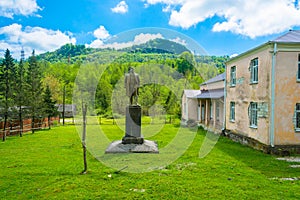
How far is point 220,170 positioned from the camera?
8.16m

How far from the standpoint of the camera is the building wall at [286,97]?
11102 millimetres

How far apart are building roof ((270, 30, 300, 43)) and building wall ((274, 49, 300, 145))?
61 centimetres

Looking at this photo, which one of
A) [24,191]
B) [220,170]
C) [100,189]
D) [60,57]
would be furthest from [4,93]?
[60,57]

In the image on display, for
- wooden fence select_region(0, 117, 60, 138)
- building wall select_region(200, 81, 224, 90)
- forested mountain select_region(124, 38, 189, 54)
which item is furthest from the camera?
building wall select_region(200, 81, 224, 90)

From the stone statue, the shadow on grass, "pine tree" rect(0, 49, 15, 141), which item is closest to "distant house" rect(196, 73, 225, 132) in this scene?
the shadow on grass

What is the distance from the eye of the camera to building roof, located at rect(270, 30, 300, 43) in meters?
11.1

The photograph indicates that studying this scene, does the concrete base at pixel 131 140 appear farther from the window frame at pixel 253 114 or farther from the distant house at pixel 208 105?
the distant house at pixel 208 105

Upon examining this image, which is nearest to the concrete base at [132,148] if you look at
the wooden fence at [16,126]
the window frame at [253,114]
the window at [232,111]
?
the window frame at [253,114]

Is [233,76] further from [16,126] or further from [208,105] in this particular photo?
[16,126]

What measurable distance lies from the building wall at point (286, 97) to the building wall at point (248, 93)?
42cm

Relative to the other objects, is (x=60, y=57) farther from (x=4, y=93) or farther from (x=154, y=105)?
(x=4, y=93)

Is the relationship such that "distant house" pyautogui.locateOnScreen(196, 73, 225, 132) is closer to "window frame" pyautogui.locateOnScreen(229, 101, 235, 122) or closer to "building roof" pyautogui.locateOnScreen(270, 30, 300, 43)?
"window frame" pyautogui.locateOnScreen(229, 101, 235, 122)

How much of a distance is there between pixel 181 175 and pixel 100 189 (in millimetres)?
2609

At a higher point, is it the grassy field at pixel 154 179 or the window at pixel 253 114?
the window at pixel 253 114
